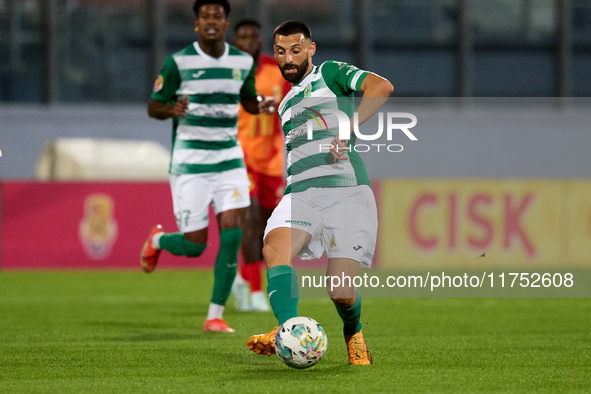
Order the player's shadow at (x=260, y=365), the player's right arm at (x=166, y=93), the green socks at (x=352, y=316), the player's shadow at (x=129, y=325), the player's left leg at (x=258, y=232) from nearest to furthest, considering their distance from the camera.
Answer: the player's shadow at (x=260, y=365)
the green socks at (x=352, y=316)
the player's right arm at (x=166, y=93)
the player's shadow at (x=129, y=325)
the player's left leg at (x=258, y=232)

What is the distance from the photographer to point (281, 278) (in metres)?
4.02

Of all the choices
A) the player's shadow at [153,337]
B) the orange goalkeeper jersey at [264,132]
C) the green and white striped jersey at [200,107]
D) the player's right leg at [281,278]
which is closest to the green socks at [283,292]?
the player's right leg at [281,278]

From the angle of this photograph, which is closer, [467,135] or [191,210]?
[191,210]

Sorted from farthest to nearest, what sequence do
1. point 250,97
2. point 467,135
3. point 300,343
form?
point 467,135
point 250,97
point 300,343

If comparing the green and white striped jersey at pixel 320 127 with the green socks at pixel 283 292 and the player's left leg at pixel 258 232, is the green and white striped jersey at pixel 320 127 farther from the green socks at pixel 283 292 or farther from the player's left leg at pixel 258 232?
the player's left leg at pixel 258 232

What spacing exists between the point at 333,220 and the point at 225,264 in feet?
5.45

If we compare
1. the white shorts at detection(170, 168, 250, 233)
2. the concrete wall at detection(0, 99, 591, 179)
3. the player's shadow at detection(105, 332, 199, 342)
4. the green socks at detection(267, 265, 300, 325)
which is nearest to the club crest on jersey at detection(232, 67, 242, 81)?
the white shorts at detection(170, 168, 250, 233)

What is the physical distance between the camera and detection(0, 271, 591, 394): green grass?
3.72 meters

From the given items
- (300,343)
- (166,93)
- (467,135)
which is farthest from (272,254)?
(467,135)

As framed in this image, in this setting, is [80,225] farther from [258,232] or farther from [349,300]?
[349,300]

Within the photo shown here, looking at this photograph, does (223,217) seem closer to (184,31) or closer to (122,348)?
(122,348)

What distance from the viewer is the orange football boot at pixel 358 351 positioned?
4234 mm

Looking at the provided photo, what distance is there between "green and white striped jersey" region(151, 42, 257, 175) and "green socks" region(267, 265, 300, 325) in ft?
5.68

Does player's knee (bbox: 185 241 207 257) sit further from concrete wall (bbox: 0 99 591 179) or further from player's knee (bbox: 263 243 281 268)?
concrete wall (bbox: 0 99 591 179)
